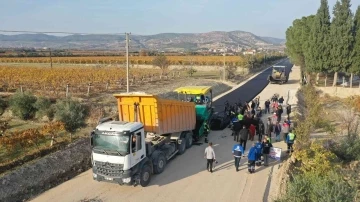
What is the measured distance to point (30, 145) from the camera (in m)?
14.0

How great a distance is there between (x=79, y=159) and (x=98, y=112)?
278 inches

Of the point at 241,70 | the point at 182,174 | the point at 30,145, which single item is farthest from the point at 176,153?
the point at 241,70

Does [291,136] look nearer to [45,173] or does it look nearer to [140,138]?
[140,138]

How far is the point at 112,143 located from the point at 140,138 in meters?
1.00

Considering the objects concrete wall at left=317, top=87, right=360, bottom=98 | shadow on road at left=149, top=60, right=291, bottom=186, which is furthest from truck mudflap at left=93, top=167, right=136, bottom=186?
concrete wall at left=317, top=87, right=360, bottom=98

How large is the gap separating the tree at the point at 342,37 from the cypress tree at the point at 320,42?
28.1 inches

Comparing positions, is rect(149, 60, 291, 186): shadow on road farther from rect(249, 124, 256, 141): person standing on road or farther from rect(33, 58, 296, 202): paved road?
→ rect(249, 124, 256, 141): person standing on road

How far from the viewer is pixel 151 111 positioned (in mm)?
13305

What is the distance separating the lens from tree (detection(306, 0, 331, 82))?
3675 centimetres

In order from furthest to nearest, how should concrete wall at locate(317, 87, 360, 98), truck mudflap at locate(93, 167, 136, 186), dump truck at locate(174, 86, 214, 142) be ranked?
concrete wall at locate(317, 87, 360, 98) < dump truck at locate(174, 86, 214, 142) < truck mudflap at locate(93, 167, 136, 186)

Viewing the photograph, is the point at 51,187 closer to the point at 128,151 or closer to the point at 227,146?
the point at 128,151

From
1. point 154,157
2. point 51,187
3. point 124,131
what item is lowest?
point 51,187

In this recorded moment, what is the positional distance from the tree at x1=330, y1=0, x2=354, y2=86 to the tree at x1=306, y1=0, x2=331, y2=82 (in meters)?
0.71

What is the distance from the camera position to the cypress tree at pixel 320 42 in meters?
36.7
